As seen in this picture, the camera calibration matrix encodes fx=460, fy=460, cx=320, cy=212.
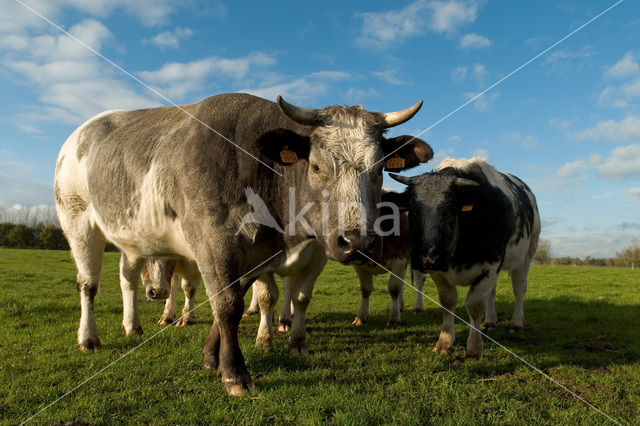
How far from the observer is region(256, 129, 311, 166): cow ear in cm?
494

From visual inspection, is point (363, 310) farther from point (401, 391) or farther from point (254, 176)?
point (254, 176)

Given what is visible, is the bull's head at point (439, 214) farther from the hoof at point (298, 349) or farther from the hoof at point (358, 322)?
the hoof at point (358, 322)

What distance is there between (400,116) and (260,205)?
5.93ft

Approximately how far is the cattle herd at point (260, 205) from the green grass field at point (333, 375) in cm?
47

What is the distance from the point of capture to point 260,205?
5051mm

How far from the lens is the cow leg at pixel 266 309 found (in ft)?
21.3

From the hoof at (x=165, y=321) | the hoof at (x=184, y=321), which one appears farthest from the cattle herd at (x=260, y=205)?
the hoof at (x=165, y=321)

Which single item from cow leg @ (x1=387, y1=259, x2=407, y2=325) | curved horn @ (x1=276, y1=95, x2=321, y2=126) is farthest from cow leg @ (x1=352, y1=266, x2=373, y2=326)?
curved horn @ (x1=276, y1=95, x2=321, y2=126)

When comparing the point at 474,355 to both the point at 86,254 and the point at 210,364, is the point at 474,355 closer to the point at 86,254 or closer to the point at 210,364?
the point at 210,364

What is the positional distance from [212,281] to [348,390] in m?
1.81

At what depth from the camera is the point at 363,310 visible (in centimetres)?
903

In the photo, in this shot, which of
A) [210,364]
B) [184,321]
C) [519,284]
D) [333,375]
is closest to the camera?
[333,375]

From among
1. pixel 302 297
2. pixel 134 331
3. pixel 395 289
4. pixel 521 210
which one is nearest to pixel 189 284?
pixel 134 331

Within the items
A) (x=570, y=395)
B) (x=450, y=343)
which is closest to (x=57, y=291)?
(x=450, y=343)
